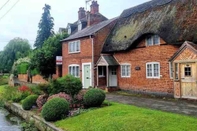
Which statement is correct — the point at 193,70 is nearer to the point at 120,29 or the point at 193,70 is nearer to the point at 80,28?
the point at 120,29

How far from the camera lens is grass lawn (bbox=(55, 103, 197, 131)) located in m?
8.41

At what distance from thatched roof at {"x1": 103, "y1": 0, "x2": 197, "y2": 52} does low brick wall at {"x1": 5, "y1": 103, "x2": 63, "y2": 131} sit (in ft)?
34.9

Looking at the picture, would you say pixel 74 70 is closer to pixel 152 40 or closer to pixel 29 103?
pixel 152 40

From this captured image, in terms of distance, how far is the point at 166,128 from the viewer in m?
8.22

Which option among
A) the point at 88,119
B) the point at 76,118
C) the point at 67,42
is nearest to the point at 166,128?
the point at 88,119

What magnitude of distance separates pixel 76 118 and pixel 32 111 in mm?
4476

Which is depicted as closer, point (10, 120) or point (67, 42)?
point (10, 120)

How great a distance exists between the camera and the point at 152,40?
63.6 feet

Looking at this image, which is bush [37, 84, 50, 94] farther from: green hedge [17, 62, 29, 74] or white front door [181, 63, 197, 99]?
green hedge [17, 62, 29, 74]

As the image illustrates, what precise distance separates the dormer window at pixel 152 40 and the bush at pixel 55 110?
410 inches

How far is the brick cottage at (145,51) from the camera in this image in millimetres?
15773

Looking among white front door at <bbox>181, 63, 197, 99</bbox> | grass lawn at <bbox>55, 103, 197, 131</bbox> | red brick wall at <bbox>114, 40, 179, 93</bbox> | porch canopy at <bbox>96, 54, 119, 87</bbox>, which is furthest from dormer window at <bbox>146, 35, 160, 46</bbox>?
grass lawn at <bbox>55, 103, 197, 131</bbox>

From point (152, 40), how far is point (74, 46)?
1097 centimetres

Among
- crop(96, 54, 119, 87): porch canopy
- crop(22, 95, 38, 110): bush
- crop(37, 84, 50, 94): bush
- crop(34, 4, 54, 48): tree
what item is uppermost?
crop(34, 4, 54, 48): tree
